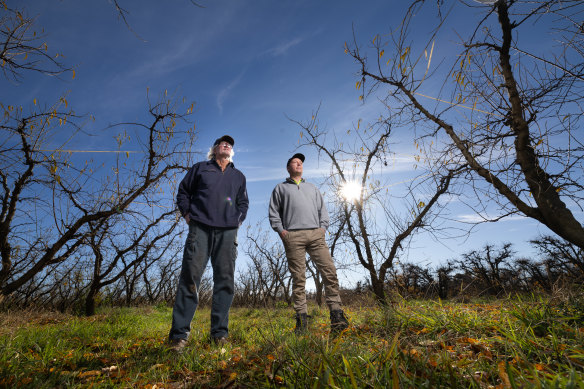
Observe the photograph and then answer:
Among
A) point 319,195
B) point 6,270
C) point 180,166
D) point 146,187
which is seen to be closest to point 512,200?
point 319,195

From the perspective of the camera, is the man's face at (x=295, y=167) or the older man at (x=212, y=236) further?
the man's face at (x=295, y=167)

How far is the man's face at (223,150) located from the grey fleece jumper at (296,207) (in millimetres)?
903

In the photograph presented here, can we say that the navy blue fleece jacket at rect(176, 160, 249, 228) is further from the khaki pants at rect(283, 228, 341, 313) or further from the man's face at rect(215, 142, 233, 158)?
the khaki pants at rect(283, 228, 341, 313)

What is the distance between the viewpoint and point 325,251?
3785 millimetres

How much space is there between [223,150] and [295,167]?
115 cm

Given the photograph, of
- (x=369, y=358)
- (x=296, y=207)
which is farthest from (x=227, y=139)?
(x=369, y=358)

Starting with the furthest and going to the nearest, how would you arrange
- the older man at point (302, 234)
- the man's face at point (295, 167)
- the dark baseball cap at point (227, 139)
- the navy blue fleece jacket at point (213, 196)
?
the man's face at point (295, 167)
the dark baseball cap at point (227, 139)
the older man at point (302, 234)
the navy blue fleece jacket at point (213, 196)

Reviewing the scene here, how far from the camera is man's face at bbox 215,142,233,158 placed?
11.7 ft

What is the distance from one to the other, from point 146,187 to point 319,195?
5011 millimetres

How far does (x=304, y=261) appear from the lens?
357 cm

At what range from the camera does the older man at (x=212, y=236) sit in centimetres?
290

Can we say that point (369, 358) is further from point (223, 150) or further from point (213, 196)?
point (223, 150)

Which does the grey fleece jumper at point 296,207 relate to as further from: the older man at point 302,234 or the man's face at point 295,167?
the man's face at point 295,167

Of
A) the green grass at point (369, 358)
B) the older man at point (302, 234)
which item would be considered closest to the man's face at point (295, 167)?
the older man at point (302, 234)
